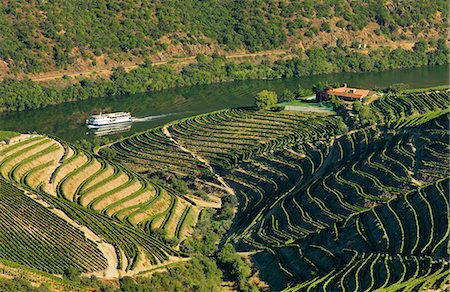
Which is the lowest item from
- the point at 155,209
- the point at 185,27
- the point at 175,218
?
the point at 175,218

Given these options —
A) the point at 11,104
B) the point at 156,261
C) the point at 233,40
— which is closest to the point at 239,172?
the point at 156,261

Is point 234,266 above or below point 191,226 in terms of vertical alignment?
above

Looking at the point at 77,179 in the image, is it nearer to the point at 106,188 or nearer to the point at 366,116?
the point at 106,188

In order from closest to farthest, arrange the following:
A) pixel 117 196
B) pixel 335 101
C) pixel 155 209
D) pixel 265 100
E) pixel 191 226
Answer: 1. pixel 191 226
2. pixel 155 209
3. pixel 117 196
4. pixel 335 101
5. pixel 265 100

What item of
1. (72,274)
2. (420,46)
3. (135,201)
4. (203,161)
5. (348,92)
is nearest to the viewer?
(72,274)

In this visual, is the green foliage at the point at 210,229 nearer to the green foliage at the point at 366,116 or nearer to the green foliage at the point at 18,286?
the green foliage at the point at 18,286

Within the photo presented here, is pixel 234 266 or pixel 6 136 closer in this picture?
pixel 234 266

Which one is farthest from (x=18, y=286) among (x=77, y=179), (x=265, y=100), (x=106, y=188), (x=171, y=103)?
(x=171, y=103)

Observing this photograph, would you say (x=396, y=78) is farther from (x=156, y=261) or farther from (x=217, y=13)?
(x=156, y=261)
